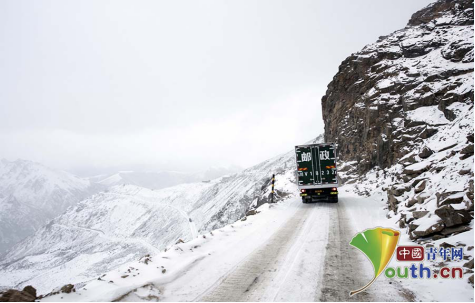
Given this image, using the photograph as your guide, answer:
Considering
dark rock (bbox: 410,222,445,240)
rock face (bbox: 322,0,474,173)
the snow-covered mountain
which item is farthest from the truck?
dark rock (bbox: 410,222,445,240)

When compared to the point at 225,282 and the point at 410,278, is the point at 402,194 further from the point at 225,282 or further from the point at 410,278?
the point at 225,282

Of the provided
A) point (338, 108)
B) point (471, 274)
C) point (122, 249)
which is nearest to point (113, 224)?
point (122, 249)

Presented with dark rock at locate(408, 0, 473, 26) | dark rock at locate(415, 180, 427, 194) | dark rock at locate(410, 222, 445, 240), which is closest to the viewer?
A: dark rock at locate(410, 222, 445, 240)

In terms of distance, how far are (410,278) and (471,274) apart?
3.59 feet

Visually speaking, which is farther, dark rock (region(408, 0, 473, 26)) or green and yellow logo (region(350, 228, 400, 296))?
dark rock (region(408, 0, 473, 26))

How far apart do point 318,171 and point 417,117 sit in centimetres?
1068

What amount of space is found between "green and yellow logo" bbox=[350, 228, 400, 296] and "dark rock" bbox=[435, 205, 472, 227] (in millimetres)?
1503

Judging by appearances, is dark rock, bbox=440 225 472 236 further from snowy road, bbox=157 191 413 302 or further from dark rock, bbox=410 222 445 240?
snowy road, bbox=157 191 413 302

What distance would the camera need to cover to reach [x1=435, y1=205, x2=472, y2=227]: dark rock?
260 inches

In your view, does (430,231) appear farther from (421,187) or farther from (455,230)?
(421,187)

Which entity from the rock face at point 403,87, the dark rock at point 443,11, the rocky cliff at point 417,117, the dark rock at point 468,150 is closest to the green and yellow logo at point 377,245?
the rocky cliff at point 417,117

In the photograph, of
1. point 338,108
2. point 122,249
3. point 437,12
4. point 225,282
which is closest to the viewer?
point 225,282

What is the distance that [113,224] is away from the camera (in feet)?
389

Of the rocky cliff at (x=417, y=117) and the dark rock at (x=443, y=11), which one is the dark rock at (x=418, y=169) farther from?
the dark rock at (x=443, y=11)
